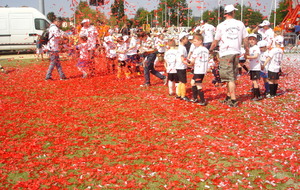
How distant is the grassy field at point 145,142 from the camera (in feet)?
12.8

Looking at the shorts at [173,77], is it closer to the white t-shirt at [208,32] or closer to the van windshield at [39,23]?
the white t-shirt at [208,32]

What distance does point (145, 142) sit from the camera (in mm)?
5203

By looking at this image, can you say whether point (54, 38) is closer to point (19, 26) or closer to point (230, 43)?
point (230, 43)

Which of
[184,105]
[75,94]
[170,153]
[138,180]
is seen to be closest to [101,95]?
[75,94]

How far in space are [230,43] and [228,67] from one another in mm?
615

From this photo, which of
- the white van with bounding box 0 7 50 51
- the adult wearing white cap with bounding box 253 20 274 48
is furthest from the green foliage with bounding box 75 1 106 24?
the white van with bounding box 0 7 50 51

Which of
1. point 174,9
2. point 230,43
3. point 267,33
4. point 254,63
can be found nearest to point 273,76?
point 254,63

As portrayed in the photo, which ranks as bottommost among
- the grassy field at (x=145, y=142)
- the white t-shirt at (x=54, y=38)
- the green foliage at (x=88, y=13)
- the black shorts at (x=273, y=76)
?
the grassy field at (x=145, y=142)

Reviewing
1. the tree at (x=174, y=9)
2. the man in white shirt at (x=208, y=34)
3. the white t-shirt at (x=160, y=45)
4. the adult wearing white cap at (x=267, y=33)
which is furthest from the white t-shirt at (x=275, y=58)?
the tree at (x=174, y=9)

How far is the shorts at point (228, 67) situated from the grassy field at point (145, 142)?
83 cm

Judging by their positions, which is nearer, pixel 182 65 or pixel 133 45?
pixel 182 65

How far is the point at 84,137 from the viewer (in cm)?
543

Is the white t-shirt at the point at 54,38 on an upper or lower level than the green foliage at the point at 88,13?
lower

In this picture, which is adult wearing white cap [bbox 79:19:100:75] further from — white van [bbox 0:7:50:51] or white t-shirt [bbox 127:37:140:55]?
white van [bbox 0:7:50:51]
